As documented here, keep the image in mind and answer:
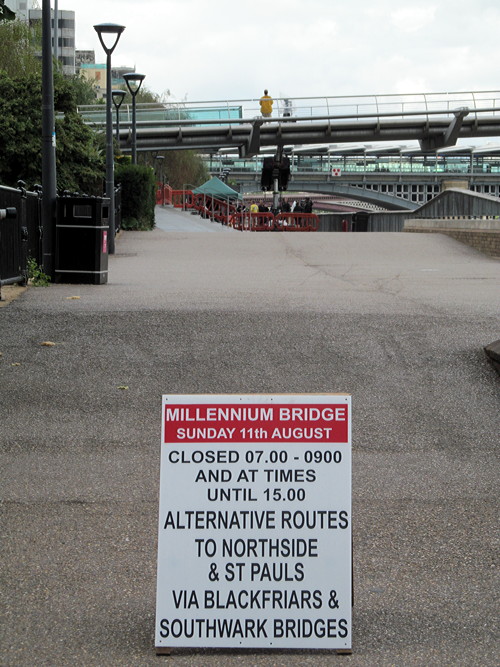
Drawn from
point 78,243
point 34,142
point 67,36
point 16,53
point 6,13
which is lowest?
point 78,243

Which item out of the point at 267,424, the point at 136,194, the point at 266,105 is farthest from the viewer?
the point at 266,105

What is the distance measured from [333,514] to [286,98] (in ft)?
192

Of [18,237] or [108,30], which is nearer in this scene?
[18,237]

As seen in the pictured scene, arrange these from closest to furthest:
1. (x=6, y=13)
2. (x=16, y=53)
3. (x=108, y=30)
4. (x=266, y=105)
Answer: (x=6, y=13), (x=108, y=30), (x=16, y=53), (x=266, y=105)

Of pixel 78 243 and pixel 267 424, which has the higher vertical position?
pixel 267 424

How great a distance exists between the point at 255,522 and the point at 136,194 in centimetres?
3460

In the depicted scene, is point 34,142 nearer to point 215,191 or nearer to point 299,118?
point 215,191

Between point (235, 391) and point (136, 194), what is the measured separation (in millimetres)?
30377

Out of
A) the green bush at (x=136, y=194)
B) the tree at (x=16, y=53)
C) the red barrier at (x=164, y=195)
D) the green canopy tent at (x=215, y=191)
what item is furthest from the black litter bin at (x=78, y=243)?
the red barrier at (x=164, y=195)

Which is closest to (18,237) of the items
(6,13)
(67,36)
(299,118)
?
(6,13)

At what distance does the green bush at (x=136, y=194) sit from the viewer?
118 ft

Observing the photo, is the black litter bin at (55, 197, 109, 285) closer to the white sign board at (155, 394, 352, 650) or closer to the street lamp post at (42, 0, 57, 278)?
the street lamp post at (42, 0, 57, 278)

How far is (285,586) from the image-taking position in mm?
3834

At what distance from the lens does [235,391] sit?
812 cm
